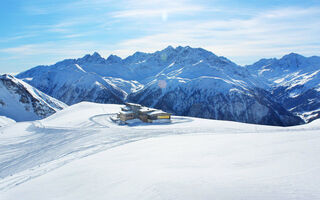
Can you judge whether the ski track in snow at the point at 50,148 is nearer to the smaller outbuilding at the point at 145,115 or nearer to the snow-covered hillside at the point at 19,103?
the smaller outbuilding at the point at 145,115

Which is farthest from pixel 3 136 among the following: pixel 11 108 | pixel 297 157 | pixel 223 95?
pixel 223 95

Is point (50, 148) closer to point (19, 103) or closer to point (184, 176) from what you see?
point (184, 176)

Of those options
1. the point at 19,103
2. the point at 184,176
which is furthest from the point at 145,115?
the point at 19,103

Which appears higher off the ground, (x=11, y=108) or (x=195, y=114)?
(x=11, y=108)

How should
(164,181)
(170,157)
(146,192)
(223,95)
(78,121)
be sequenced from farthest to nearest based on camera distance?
(223,95) < (78,121) < (170,157) < (164,181) < (146,192)

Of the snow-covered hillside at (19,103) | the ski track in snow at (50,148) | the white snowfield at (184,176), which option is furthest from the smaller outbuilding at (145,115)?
the snow-covered hillside at (19,103)

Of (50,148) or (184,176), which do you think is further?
(50,148)

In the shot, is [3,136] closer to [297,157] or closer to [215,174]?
[215,174]

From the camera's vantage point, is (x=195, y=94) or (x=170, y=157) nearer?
(x=170, y=157)
